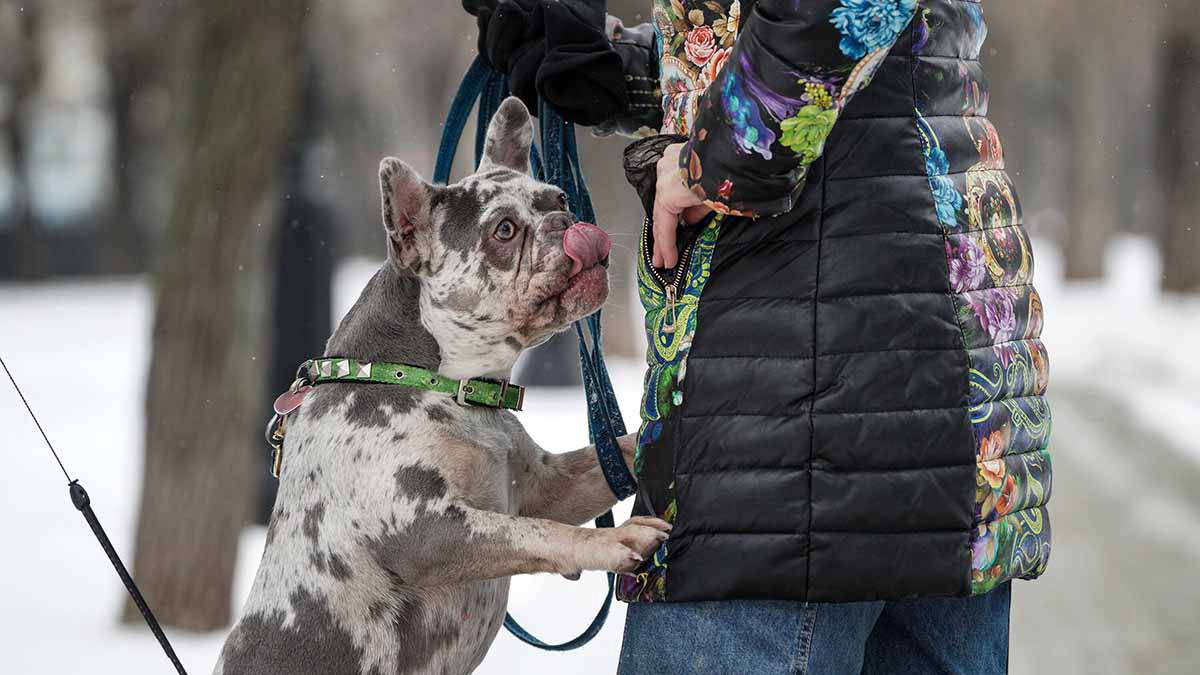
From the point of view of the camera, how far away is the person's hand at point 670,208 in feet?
7.19

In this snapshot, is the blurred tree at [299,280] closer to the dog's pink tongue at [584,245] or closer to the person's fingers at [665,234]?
the dog's pink tongue at [584,245]

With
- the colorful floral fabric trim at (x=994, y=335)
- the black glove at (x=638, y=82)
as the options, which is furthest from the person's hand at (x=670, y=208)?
the black glove at (x=638, y=82)

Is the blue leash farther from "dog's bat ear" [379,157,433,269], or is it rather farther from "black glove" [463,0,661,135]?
"dog's bat ear" [379,157,433,269]

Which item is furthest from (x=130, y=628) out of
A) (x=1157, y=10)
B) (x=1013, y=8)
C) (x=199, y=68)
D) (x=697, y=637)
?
(x=1157, y=10)

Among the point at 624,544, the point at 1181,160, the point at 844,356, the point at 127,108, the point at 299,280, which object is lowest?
the point at 624,544

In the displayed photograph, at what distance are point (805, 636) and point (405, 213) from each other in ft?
4.00

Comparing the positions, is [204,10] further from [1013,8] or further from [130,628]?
[1013,8]

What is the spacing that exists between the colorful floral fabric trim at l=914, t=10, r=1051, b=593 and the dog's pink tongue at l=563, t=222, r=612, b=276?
77 centimetres

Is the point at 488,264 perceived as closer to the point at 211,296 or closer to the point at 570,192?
the point at 570,192

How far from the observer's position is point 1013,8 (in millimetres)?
20188

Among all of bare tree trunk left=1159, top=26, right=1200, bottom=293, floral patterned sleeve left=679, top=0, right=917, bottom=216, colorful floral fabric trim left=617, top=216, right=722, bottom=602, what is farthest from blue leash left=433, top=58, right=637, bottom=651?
bare tree trunk left=1159, top=26, right=1200, bottom=293

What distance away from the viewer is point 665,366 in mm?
2266

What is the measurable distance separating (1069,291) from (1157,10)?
696 centimetres

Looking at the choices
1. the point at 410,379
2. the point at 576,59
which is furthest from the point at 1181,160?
the point at 410,379
